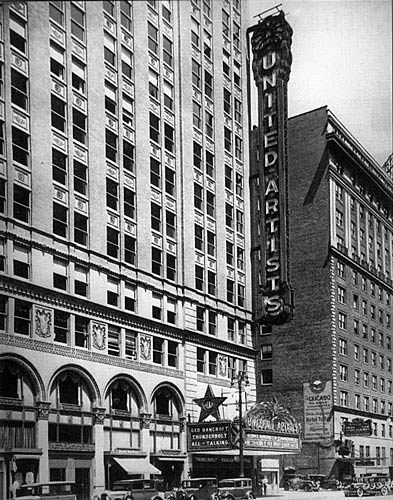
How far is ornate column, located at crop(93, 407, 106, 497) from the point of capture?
10.9 meters

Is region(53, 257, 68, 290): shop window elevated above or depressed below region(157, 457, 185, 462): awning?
above

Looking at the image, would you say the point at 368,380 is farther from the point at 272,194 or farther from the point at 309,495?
the point at 272,194

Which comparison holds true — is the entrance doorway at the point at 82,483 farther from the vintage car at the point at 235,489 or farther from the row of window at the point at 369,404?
the row of window at the point at 369,404

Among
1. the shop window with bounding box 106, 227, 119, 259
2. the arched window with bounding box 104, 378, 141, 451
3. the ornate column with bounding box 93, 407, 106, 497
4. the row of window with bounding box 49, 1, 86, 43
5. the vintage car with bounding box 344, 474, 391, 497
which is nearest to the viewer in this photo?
the row of window with bounding box 49, 1, 86, 43

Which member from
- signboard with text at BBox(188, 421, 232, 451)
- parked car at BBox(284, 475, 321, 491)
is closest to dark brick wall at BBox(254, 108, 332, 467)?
parked car at BBox(284, 475, 321, 491)

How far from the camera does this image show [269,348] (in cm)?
1415

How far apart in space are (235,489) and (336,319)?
3.53m

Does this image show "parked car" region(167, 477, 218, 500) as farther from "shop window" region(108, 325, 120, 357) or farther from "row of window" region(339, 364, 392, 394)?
"row of window" region(339, 364, 392, 394)

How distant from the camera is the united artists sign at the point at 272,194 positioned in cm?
1323

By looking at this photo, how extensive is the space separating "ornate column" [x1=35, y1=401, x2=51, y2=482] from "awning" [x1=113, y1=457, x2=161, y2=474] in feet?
4.80

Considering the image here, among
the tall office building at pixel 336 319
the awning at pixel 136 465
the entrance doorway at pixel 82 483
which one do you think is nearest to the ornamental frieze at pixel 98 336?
the awning at pixel 136 465

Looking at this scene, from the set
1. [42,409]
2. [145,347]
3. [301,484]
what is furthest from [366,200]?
[42,409]

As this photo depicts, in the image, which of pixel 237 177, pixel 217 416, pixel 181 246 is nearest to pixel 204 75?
pixel 237 177

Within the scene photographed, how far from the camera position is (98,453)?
1126 cm
